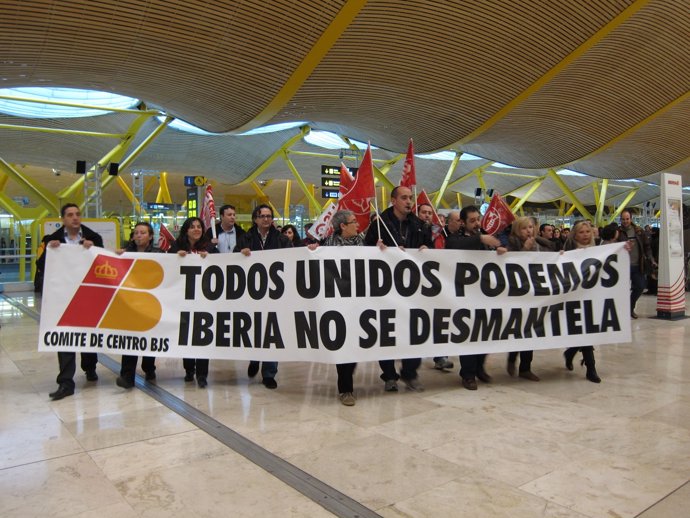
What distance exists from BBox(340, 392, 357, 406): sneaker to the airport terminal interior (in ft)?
0.26

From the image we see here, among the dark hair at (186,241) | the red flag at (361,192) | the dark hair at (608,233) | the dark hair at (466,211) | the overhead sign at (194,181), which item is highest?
the overhead sign at (194,181)

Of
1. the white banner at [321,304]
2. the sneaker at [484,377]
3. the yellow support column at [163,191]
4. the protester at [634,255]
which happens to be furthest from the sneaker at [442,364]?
the yellow support column at [163,191]

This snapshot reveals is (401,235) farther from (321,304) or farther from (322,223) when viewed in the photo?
(322,223)

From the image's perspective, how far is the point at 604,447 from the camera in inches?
141

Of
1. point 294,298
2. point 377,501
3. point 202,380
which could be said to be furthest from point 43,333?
point 377,501

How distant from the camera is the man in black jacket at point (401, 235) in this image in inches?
202

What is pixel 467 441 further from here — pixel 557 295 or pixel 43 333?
pixel 43 333

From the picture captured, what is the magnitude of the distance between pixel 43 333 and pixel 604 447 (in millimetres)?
4679

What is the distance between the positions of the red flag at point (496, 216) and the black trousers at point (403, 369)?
15.5ft

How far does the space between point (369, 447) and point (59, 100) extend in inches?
861

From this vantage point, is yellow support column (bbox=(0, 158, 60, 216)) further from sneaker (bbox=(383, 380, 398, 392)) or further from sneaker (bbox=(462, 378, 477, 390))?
sneaker (bbox=(462, 378, 477, 390))

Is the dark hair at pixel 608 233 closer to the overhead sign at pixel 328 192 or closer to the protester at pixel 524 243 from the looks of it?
the protester at pixel 524 243

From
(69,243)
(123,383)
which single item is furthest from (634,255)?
(69,243)

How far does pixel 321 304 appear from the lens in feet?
15.4
